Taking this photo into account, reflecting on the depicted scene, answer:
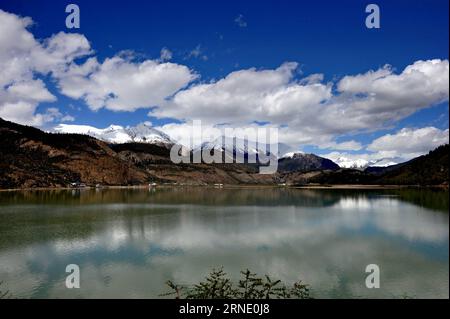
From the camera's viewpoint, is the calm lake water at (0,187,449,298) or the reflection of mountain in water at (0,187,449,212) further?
the reflection of mountain in water at (0,187,449,212)

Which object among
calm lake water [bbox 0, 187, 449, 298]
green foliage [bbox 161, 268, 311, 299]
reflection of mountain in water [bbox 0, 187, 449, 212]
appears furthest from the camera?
reflection of mountain in water [bbox 0, 187, 449, 212]

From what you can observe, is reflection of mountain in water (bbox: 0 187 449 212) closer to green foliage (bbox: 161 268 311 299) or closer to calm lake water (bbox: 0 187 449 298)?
calm lake water (bbox: 0 187 449 298)

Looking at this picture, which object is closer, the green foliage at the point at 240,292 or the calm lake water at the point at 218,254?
the green foliage at the point at 240,292

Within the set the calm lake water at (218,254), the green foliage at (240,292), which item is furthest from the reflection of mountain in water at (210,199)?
the green foliage at (240,292)

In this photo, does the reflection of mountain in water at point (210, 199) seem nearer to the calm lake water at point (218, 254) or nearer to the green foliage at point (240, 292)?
the calm lake water at point (218, 254)

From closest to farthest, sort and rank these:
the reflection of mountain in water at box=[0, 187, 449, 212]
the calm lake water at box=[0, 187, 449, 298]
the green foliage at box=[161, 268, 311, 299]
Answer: the green foliage at box=[161, 268, 311, 299] → the calm lake water at box=[0, 187, 449, 298] → the reflection of mountain in water at box=[0, 187, 449, 212]

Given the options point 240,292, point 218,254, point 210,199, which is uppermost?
point 240,292

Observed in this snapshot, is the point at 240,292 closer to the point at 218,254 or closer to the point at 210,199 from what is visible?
the point at 218,254

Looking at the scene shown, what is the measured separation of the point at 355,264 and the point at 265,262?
8.30 meters

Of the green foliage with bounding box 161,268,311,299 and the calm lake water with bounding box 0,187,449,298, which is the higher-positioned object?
the green foliage with bounding box 161,268,311,299

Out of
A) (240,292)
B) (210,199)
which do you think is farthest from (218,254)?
(210,199)

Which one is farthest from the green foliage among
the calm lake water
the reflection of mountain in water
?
the reflection of mountain in water
